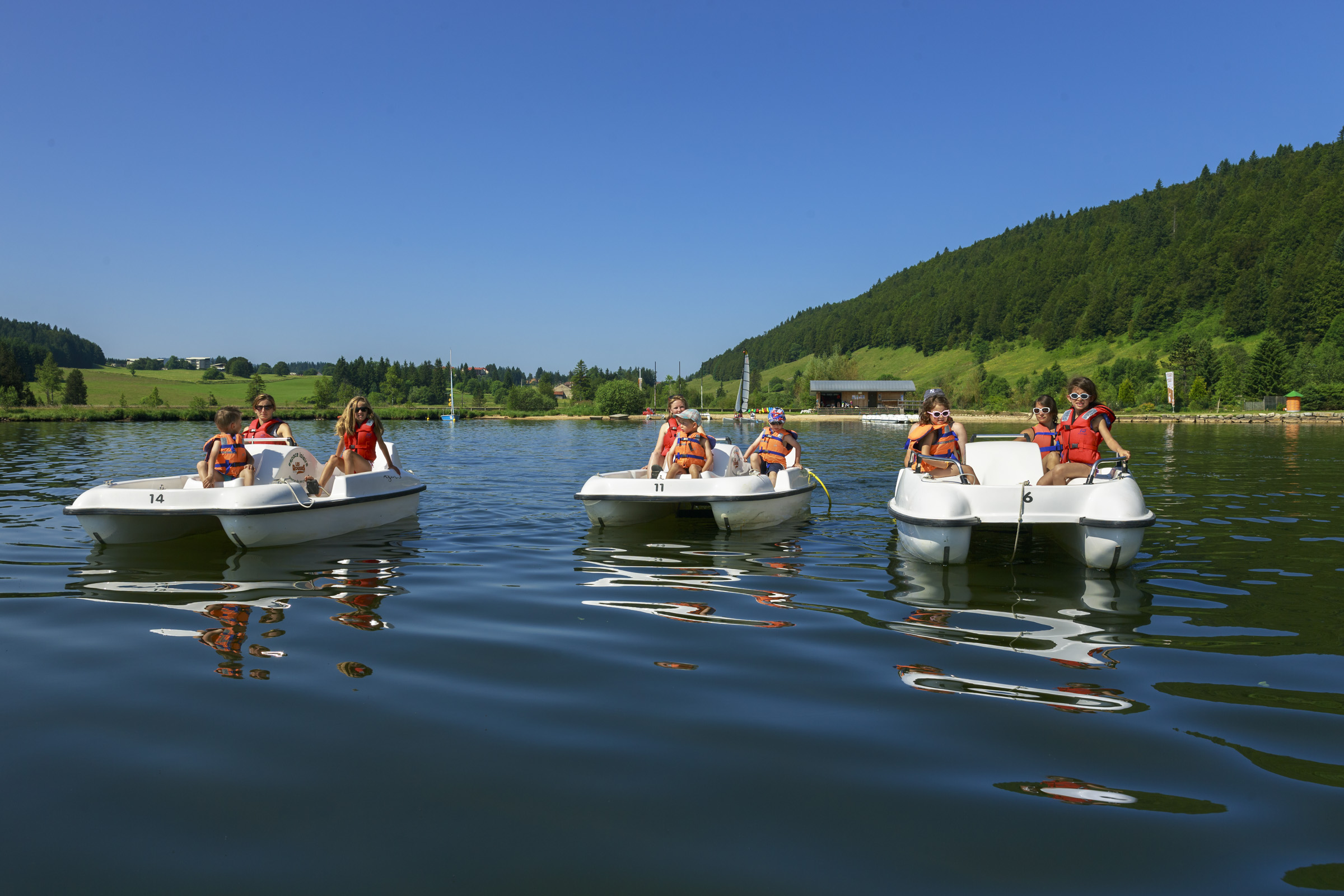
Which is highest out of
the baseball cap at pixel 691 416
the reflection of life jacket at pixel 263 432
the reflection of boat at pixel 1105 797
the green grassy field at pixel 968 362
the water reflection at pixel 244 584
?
the green grassy field at pixel 968 362

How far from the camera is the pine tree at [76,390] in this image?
319ft

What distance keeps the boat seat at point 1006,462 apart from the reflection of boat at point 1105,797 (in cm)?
672

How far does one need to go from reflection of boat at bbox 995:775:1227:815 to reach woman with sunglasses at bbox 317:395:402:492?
30.6 ft

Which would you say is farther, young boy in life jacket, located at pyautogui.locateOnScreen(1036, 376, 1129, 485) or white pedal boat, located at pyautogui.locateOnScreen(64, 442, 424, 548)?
young boy in life jacket, located at pyautogui.locateOnScreen(1036, 376, 1129, 485)

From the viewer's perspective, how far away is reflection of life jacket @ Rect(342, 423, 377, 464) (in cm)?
1096

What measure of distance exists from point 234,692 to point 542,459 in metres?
21.2

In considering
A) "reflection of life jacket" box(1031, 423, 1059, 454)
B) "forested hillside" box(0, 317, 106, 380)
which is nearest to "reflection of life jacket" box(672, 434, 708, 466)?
Answer: "reflection of life jacket" box(1031, 423, 1059, 454)

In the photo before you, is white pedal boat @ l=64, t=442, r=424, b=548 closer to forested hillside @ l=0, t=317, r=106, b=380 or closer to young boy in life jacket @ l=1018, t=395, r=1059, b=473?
young boy in life jacket @ l=1018, t=395, r=1059, b=473

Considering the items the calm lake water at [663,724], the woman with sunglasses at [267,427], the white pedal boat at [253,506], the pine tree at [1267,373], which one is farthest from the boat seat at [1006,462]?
the pine tree at [1267,373]

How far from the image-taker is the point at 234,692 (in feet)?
15.2

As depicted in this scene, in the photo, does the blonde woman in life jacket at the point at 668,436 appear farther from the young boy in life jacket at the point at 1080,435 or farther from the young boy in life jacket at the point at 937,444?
the young boy in life jacket at the point at 1080,435

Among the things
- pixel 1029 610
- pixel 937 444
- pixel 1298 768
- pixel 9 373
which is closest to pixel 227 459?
pixel 937 444

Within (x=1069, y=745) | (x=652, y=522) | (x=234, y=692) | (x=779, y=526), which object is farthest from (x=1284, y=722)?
(x=652, y=522)

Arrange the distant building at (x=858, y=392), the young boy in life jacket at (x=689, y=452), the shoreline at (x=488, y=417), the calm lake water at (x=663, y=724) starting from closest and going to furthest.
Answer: the calm lake water at (x=663, y=724)
the young boy in life jacket at (x=689, y=452)
the shoreline at (x=488, y=417)
the distant building at (x=858, y=392)
